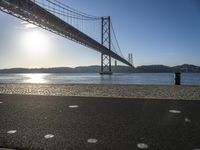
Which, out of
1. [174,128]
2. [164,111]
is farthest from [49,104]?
[174,128]

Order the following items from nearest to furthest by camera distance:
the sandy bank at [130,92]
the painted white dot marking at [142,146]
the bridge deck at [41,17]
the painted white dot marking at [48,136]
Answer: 1. the painted white dot marking at [142,146]
2. the painted white dot marking at [48,136]
3. the sandy bank at [130,92]
4. the bridge deck at [41,17]

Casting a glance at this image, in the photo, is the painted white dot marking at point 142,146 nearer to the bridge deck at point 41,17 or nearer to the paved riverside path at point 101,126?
the paved riverside path at point 101,126

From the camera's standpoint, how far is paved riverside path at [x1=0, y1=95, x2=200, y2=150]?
2.63 meters

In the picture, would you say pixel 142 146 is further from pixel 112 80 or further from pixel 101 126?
pixel 112 80

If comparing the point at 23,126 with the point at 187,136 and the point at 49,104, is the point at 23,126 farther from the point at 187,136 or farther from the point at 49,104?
the point at 187,136

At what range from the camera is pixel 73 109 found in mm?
4590

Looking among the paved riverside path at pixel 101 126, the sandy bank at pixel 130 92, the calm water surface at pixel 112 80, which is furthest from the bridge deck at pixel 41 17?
the paved riverside path at pixel 101 126

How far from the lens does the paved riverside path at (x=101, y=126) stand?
2627 mm

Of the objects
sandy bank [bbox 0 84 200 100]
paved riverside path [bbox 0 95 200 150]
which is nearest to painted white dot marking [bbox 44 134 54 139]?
paved riverside path [bbox 0 95 200 150]

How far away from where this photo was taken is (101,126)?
3365 mm

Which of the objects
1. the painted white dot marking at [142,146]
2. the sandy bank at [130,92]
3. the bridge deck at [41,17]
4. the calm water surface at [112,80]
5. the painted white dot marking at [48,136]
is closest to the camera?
the painted white dot marking at [142,146]

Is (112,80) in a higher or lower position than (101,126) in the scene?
lower

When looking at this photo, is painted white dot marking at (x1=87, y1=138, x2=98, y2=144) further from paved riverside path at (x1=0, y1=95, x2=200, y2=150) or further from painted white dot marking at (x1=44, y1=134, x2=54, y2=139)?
painted white dot marking at (x1=44, y1=134, x2=54, y2=139)

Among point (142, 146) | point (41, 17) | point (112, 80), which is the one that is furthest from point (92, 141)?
point (112, 80)
